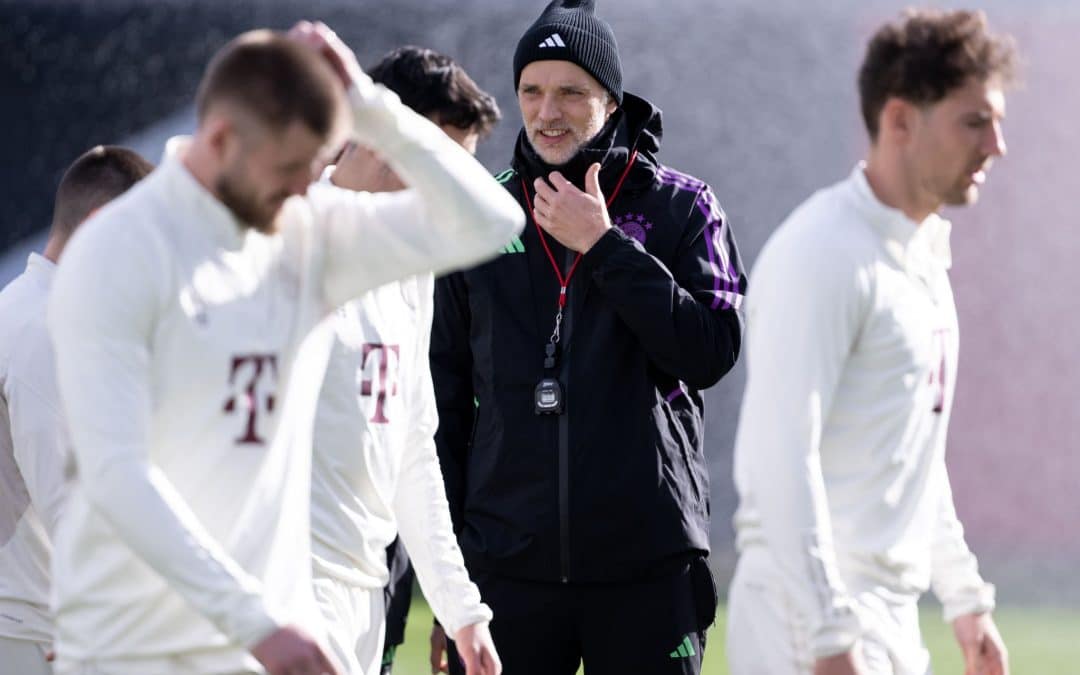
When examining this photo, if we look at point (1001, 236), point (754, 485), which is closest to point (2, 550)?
point (754, 485)

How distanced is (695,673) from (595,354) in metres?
0.76

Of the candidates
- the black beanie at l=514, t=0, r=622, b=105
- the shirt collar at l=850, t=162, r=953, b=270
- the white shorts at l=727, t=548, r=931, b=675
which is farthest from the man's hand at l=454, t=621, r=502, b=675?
the black beanie at l=514, t=0, r=622, b=105

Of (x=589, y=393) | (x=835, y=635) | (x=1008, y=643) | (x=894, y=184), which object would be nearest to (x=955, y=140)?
(x=894, y=184)

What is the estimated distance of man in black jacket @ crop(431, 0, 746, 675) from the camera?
12.8 ft

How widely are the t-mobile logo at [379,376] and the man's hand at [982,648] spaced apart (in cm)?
117

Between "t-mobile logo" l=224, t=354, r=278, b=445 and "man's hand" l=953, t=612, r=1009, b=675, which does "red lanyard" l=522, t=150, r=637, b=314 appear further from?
"t-mobile logo" l=224, t=354, r=278, b=445

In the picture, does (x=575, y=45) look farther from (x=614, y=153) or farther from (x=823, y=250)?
(x=823, y=250)

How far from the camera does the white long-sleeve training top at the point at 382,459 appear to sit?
3377 millimetres

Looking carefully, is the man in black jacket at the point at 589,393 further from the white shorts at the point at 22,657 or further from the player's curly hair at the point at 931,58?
the player's curly hair at the point at 931,58

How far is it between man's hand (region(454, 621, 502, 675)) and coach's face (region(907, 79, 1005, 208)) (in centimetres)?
127

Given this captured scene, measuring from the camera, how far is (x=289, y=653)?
239 cm

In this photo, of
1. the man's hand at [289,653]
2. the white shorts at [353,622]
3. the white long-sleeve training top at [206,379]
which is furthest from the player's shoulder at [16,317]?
the man's hand at [289,653]

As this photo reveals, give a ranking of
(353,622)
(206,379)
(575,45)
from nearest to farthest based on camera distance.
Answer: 1. (206,379)
2. (353,622)
3. (575,45)

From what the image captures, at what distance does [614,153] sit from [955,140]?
143 cm
